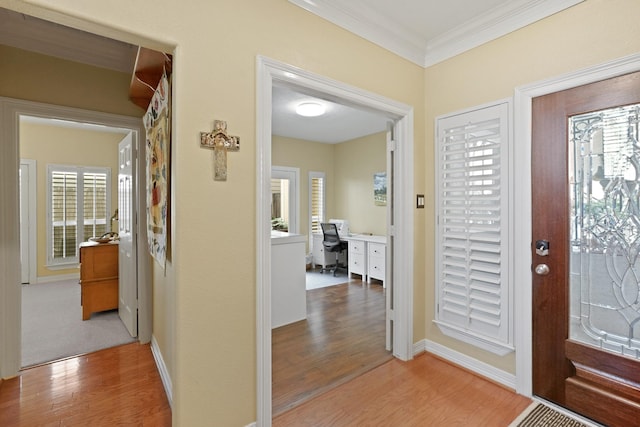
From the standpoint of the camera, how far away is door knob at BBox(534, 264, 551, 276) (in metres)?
1.97

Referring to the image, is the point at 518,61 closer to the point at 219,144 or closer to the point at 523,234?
the point at 523,234

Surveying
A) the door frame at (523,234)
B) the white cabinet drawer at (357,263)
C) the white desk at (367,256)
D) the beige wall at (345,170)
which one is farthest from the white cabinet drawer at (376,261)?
the door frame at (523,234)

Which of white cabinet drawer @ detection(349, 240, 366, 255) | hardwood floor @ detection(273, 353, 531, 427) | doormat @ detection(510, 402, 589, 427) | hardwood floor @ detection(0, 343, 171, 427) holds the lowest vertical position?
hardwood floor @ detection(0, 343, 171, 427)

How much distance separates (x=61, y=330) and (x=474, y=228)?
4.19 m

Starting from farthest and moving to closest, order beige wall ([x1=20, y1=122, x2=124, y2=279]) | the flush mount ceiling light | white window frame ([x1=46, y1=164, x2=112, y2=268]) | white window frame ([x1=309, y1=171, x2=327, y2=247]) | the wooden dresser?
white window frame ([x1=309, y1=171, x2=327, y2=247])
white window frame ([x1=46, y1=164, x2=112, y2=268])
beige wall ([x1=20, y1=122, x2=124, y2=279])
the flush mount ceiling light
the wooden dresser

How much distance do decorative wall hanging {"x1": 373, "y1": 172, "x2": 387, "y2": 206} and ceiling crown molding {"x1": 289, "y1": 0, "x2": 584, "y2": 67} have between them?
303 centimetres

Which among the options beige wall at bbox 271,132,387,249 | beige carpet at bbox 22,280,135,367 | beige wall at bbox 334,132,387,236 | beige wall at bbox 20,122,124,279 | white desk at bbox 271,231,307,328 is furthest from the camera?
beige wall at bbox 271,132,387,249

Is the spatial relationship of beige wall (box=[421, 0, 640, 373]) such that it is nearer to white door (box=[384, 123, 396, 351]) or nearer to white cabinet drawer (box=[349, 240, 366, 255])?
white door (box=[384, 123, 396, 351])

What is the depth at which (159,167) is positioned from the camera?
2033 millimetres

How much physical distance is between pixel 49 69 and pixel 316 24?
7.28ft

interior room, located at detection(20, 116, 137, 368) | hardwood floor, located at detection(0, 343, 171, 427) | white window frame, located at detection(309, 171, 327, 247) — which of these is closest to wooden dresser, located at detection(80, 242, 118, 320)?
interior room, located at detection(20, 116, 137, 368)

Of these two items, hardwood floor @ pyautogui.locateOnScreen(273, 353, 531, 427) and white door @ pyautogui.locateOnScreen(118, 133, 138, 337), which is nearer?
hardwood floor @ pyautogui.locateOnScreen(273, 353, 531, 427)

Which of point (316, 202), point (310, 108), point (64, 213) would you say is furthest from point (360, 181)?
point (64, 213)

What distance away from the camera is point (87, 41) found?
235 cm
